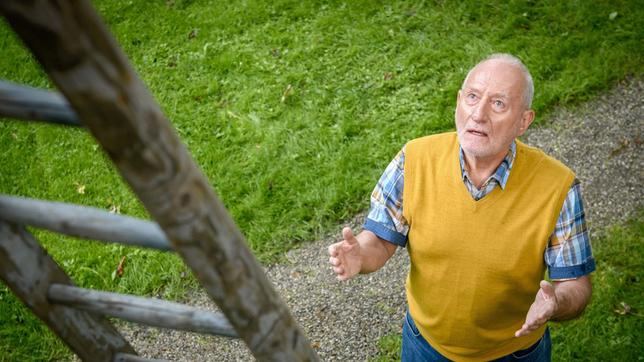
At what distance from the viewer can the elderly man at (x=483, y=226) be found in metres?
2.38

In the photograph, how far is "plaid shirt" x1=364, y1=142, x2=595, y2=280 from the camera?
235 centimetres

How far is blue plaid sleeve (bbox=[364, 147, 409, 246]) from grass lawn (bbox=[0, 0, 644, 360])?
7.60 feet

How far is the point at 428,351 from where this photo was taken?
2.84m

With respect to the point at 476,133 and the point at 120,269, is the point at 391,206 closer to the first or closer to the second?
the point at 476,133

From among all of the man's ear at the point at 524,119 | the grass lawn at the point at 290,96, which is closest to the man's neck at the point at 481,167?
the man's ear at the point at 524,119

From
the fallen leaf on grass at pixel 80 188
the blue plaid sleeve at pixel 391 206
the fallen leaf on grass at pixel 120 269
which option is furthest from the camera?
the fallen leaf on grass at pixel 80 188

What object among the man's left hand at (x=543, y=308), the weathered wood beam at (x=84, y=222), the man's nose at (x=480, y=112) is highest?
the weathered wood beam at (x=84, y=222)

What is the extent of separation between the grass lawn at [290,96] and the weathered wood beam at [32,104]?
3648mm

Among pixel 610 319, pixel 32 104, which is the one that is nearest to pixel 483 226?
pixel 32 104

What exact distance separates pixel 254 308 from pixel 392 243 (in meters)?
1.38

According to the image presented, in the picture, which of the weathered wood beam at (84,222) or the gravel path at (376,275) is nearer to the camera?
the weathered wood beam at (84,222)

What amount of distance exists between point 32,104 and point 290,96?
16.5ft

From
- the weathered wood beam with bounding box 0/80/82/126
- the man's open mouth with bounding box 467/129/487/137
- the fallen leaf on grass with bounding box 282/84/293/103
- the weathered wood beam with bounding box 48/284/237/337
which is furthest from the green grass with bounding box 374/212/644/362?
the weathered wood beam with bounding box 0/80/82/126

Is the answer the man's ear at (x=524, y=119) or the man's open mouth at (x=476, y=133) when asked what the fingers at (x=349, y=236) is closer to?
the man's open mouth at (x=476, y=133)
